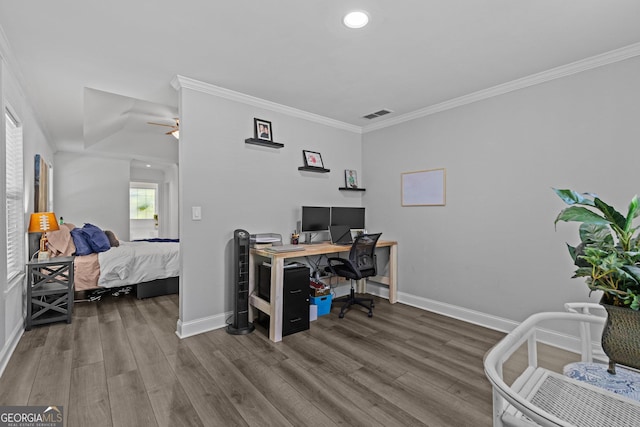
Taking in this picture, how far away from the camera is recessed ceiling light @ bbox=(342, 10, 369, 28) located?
199cm

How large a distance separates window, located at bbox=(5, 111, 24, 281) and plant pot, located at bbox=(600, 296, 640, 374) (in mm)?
4004

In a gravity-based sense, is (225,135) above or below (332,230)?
above

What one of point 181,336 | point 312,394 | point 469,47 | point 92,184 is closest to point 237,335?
point 181,336

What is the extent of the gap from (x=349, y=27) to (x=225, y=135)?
66.3 inches

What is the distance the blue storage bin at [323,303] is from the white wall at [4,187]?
2610 millimetres

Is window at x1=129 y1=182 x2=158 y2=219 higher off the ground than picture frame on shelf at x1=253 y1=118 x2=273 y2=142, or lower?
lower

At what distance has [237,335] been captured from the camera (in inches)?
118

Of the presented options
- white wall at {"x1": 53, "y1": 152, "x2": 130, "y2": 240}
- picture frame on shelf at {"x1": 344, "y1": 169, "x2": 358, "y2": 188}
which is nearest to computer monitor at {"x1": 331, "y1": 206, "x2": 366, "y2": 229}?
picture frame on shelf at {"x1": 344, "y1": 169, "x2": 358, "y2": 188}

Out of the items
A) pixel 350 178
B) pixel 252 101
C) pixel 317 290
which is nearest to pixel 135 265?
pixel 317 290

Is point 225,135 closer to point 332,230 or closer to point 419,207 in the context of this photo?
point 332,230

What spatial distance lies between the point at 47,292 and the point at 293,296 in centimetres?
253

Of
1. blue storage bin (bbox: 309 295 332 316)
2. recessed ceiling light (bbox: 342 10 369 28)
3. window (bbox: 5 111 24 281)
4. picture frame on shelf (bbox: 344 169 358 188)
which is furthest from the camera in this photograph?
picture frame on shelf (bbox: 344 169 358 188)

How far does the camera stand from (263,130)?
11.5ft

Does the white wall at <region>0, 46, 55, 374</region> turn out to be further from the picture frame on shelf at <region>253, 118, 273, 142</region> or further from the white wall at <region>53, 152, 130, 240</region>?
the white wall at <region>53, 152, 130, 240</region>
